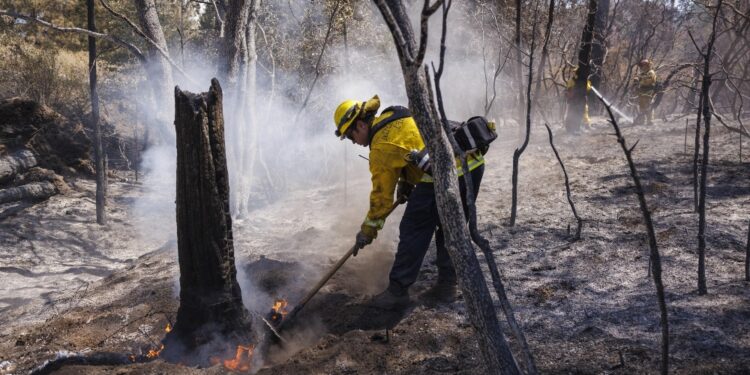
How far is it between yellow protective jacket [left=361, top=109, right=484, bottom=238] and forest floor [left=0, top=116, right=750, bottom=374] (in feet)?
2.63

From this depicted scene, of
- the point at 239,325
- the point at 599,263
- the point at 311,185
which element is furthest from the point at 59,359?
the point at 311,185

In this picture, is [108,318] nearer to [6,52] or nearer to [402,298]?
[402,298]

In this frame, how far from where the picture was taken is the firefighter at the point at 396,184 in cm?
387

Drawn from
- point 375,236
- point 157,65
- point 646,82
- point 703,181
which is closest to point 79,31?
point 157,65

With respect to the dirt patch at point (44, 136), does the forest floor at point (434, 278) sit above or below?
below

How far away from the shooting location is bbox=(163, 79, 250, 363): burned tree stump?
3.47 metres

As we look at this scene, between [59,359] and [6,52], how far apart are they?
1156 cm

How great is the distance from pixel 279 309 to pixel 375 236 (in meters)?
1.04

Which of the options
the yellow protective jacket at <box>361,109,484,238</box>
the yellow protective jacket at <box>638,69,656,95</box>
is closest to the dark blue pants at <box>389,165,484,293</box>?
the yellow protective jacket at <box>361,109,484,238</box>

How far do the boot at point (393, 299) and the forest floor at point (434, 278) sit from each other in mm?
103

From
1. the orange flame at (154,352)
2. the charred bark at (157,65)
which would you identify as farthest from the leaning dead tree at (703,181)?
the charred bark at (157,65)

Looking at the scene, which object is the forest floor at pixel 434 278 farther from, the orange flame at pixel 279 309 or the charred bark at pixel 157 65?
the charred bark at pixel 157 65

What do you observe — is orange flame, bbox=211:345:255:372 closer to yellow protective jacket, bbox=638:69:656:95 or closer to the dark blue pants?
the dark blue pants

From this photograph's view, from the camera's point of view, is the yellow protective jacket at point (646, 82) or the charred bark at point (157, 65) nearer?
the charred bark at point (157, 65)
